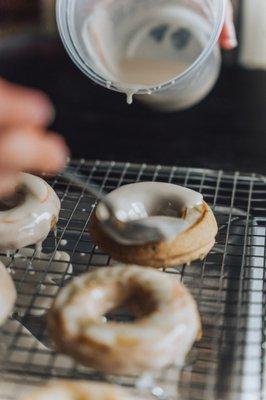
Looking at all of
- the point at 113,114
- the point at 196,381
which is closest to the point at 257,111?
the point at 113,114

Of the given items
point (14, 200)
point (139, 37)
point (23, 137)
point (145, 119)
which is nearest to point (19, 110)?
point (23, 137)

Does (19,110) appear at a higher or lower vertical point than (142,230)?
higher

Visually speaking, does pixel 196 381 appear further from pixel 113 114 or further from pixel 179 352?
pixel 113 114

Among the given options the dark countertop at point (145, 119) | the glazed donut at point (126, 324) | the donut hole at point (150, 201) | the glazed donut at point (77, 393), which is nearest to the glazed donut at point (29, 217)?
the donut hole at point (150, 201)

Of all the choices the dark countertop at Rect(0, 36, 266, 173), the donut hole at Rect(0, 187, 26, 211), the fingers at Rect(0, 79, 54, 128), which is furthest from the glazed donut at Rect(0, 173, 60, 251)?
the dark countertop at Rect(0, 36, 266, 173)

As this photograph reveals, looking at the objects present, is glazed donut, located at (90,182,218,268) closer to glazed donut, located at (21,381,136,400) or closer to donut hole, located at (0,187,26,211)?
donut hole, located at (0,187,26,211)

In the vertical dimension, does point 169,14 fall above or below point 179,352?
above

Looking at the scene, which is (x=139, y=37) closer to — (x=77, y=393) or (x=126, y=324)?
(x=126, y=324)
